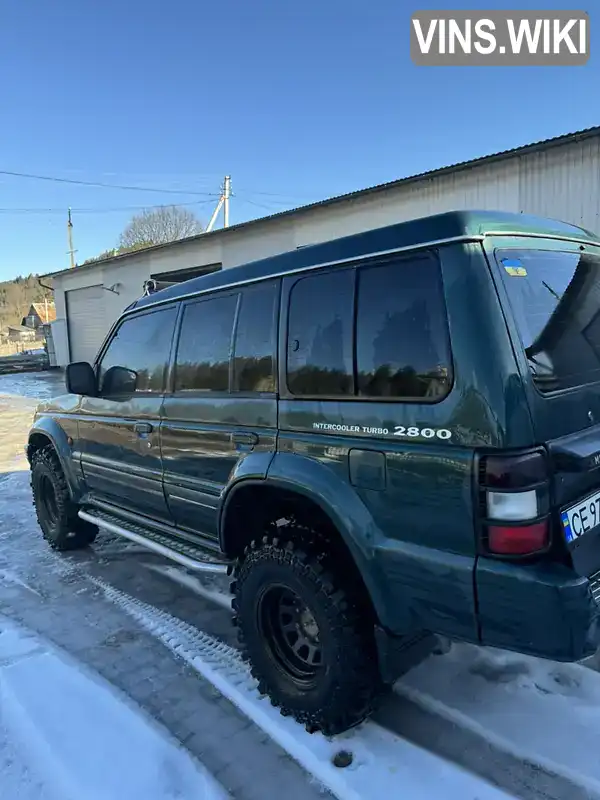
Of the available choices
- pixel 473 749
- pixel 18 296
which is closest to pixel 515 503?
pixel 473 749

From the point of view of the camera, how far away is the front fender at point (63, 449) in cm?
433

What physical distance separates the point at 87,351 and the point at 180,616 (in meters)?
22.4

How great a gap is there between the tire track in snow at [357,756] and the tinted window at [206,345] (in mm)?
1475

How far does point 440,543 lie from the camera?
188 cm

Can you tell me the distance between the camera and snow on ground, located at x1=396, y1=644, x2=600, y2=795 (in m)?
2.17

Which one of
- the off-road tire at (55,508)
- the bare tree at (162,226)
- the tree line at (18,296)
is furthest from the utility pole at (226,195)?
the tree line at (18,296)

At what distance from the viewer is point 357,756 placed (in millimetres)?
2230

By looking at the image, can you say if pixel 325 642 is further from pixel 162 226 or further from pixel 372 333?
pixel 162 226

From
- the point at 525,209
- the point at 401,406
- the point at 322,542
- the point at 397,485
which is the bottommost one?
the point at 322,542

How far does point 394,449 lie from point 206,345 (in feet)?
4.80

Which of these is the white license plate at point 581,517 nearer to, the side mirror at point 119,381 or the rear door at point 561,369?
the rear door at point 561,369

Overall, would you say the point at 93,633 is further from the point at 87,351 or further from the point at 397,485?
the point at 87,351

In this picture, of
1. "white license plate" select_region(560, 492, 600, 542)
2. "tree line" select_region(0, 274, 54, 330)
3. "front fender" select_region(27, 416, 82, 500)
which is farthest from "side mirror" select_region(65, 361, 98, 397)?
"tree line" select_region(0, 274, 54, 330)

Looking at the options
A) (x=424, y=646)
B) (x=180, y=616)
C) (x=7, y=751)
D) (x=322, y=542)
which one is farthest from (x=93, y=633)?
(x=424, y=646)
